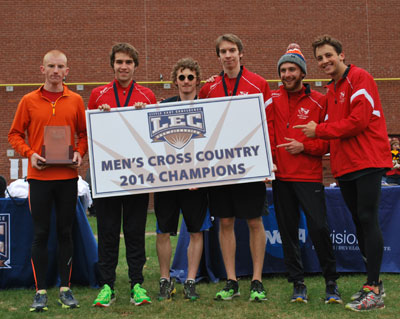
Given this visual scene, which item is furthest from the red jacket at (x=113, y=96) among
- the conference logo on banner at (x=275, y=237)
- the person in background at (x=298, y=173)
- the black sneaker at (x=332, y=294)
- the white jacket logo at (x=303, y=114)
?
the black sneaker at (x=332, y=294)

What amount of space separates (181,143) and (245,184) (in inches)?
26.7

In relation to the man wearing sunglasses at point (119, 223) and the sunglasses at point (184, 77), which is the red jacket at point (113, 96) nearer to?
the man wearing sunglasses at point (119, 223)

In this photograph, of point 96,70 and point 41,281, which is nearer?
point 41,281

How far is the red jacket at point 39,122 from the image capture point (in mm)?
4055

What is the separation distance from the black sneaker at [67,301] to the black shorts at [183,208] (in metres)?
0.97

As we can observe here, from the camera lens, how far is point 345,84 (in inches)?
157

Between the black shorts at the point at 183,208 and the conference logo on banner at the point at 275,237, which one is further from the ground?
the black shorts at the point at 183,208

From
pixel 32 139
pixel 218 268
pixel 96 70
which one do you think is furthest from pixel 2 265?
pixel 96 70

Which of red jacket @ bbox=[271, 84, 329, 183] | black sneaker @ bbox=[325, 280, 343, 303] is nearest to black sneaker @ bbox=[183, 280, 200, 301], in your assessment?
black sneaker @ bbox=[325, 280, 343, 303]

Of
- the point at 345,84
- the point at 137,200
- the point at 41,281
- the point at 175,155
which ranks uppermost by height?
the point at 345,84

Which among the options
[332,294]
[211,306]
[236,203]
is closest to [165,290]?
[211,306]

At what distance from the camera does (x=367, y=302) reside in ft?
12.3

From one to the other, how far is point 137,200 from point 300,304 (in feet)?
5.49

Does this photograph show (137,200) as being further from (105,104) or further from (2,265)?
(2,265)
